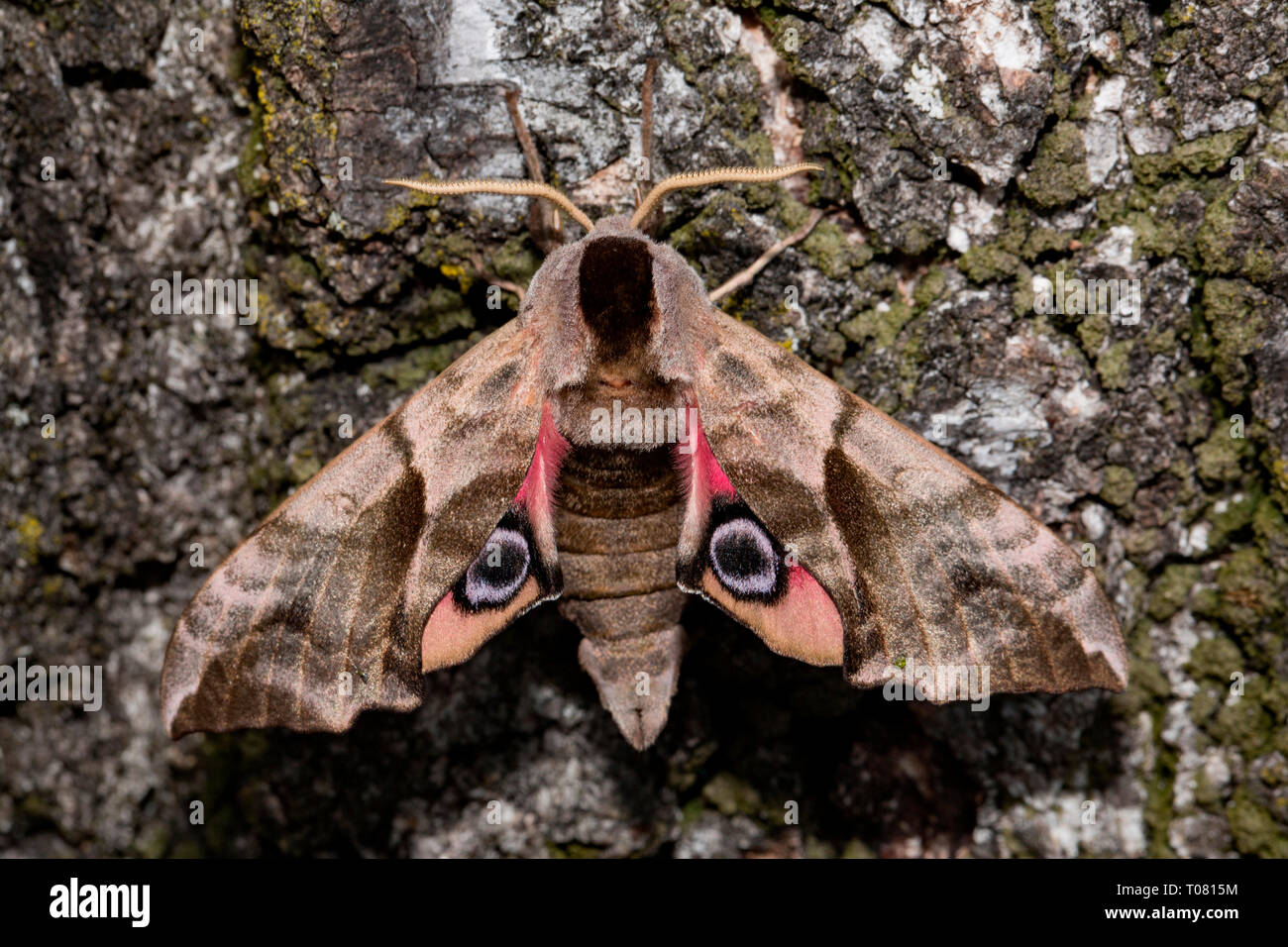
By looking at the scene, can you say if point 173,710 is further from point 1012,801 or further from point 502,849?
point 1012,801

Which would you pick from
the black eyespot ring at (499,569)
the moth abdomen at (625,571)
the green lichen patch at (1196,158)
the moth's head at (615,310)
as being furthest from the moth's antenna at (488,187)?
the green lichen patch at (1196,158)

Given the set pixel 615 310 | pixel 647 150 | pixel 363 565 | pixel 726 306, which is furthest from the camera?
pixel 726 306

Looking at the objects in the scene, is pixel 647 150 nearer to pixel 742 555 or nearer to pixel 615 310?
pixel 615 310

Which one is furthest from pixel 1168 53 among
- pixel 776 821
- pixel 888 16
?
pixel 776 821

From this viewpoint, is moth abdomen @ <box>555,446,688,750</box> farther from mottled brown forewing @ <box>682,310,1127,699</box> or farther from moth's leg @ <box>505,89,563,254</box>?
moth's leg @ <box>505,89,563,254</box>

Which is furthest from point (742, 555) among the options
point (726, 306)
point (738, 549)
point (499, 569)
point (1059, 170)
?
point (1059, 170)

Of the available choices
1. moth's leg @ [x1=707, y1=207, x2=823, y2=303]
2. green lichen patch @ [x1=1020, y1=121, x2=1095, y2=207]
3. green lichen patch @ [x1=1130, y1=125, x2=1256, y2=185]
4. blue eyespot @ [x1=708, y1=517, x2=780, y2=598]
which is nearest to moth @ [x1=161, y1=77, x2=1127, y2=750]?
blue eyespot @ [x1=708, y1=517, x2=780, y2=598]
